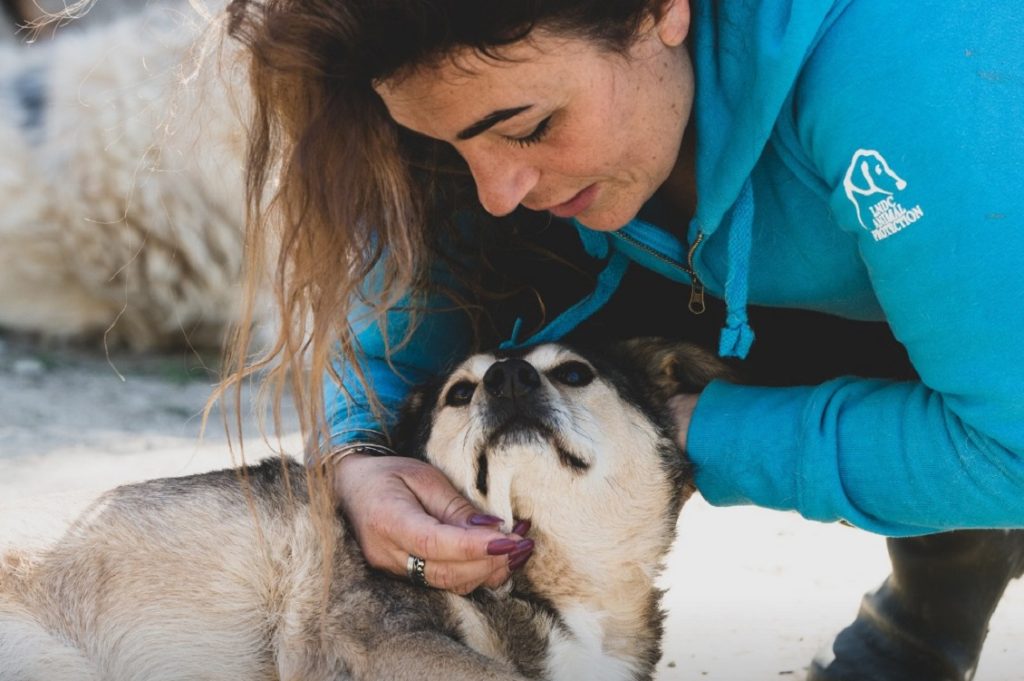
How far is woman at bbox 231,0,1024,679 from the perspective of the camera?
1815 millimetres

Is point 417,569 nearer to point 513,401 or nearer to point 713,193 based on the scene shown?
point 513,401

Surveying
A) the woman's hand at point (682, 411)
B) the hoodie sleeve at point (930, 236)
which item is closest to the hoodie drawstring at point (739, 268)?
the hoodie sleeve at point (930, 236)

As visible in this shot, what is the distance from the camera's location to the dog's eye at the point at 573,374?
2.67m

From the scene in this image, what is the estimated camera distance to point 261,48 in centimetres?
201

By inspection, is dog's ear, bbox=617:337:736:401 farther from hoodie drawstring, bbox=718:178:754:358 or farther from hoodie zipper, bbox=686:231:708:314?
hoodie drawstring, bbox=718:178:754:358

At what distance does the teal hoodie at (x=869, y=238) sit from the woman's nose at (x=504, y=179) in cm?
30

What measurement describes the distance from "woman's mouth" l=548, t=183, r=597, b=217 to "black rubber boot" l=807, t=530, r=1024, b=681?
1.25 meters

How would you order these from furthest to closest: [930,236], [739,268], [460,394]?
1. [460,394]
2. [739,268]
3. [930,236]

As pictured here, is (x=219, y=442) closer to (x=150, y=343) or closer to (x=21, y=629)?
(x=150, y=343)

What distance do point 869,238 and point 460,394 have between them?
1.04m

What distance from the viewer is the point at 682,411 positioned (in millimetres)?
2623

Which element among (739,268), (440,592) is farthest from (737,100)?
(440,592)

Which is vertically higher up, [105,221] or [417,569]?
[417,569]

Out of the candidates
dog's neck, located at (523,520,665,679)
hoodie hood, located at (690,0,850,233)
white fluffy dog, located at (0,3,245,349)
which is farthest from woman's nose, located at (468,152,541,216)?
white fluffy dog, located at (0,3,245,349)
